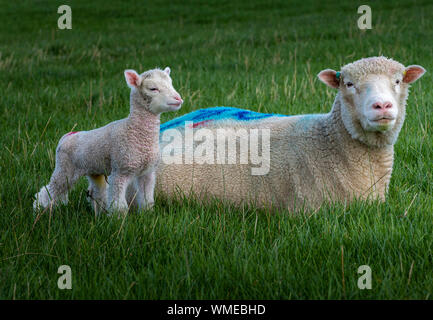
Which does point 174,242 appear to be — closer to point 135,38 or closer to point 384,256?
point 384,256

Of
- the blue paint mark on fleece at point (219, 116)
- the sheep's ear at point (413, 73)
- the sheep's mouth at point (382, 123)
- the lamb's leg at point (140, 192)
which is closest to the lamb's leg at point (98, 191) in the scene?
the lamb's leg at point (140, 192)

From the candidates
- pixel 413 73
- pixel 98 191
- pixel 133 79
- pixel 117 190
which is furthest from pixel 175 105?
pixel 413 73

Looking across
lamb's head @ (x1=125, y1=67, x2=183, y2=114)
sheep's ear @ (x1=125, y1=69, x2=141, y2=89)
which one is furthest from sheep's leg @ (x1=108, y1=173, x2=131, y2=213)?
sheep's ear @ (x1=125, y1=69, x2=141, y2=89)

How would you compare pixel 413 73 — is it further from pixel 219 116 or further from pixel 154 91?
pixel 154 91

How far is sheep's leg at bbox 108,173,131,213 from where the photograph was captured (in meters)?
3.21

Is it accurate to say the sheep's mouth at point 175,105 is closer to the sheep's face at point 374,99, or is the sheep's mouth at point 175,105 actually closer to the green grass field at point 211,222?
the green grass field at point 211,222

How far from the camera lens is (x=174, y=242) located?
10.4ft

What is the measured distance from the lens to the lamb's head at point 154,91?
10.1 ft

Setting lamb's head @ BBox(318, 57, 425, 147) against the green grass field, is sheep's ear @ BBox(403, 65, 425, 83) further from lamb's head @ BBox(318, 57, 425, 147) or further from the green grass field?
the green grass field

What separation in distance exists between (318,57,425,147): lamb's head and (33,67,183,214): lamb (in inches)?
46.8

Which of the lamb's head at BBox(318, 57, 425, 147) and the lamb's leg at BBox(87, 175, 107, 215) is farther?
the lamb's leg at BBox(87, 175, 107, 215)

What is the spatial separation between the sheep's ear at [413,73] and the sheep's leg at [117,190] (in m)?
1.97

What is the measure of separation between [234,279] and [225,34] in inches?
428
